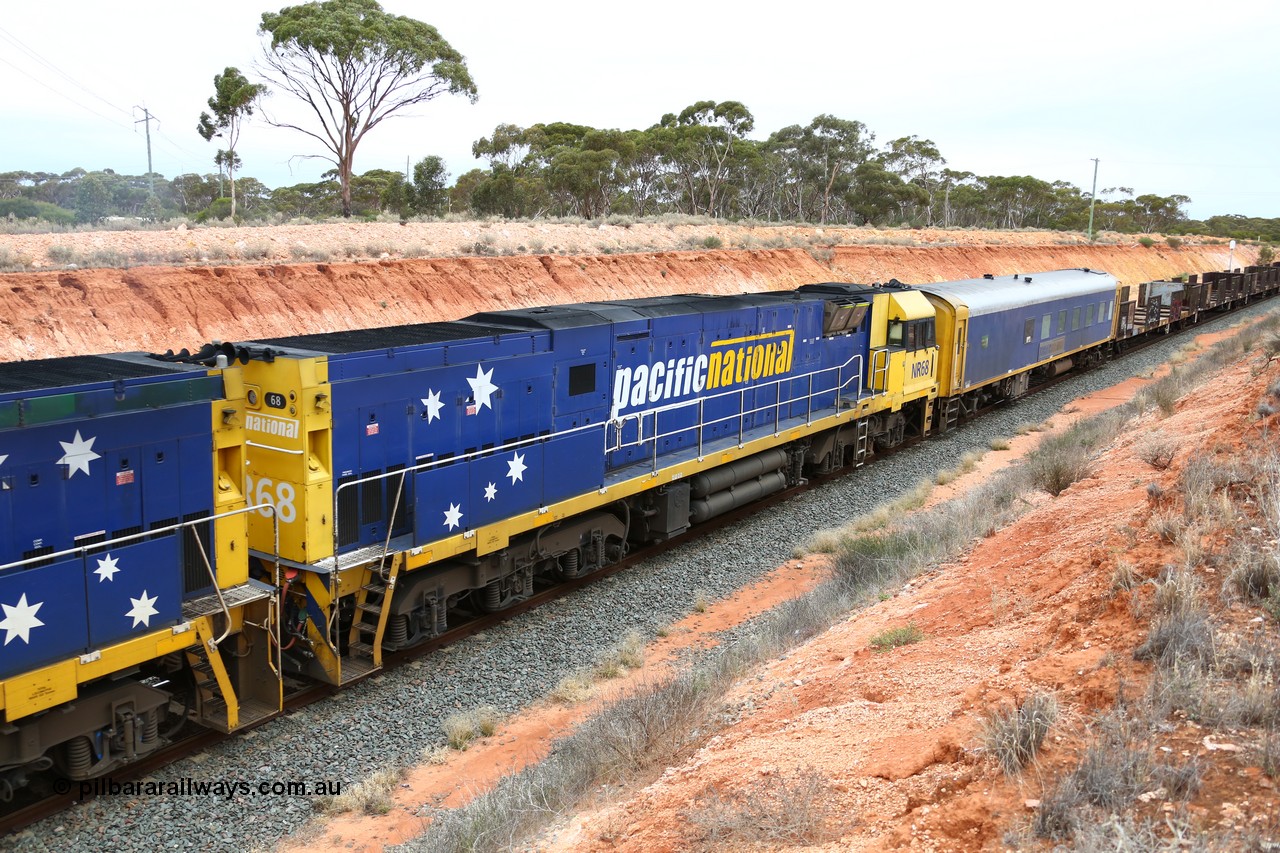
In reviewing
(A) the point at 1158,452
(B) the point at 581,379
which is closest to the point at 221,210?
(B) the point at 581,379

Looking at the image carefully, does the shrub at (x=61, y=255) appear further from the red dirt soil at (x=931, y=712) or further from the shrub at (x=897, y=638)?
the shrub at (x=897, y=638)

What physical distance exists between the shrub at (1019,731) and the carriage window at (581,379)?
883 cm

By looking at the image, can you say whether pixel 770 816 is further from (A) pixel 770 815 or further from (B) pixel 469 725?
(B) pixel 469 725

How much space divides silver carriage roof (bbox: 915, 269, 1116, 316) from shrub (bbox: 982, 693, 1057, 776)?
1920cm

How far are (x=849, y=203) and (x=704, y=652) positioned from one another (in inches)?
2997

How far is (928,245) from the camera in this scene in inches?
2370

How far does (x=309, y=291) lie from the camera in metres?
25.9

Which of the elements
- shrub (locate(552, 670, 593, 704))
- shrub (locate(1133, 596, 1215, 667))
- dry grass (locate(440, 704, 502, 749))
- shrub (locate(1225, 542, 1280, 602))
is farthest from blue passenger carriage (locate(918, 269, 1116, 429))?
shrub (locate(1133, 596, 1215, 667))

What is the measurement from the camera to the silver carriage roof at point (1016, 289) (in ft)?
80.7

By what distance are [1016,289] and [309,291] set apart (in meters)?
20.1

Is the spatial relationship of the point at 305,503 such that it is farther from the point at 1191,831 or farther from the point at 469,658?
the point at 1191,831

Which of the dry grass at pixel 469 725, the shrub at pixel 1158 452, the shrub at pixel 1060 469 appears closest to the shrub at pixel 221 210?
the shrub at pixel 1060 469

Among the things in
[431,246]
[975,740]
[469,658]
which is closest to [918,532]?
[469,658]

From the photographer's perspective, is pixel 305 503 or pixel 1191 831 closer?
pixel 1191 831
